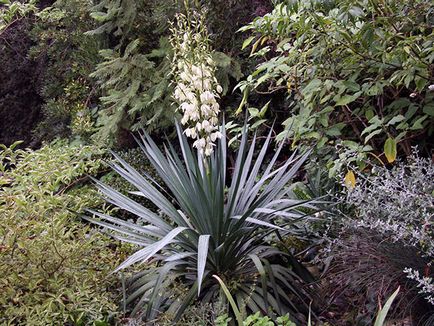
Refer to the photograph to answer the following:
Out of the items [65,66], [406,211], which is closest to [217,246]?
[406,211]

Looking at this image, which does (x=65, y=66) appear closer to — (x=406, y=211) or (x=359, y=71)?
(x=359, y=71)

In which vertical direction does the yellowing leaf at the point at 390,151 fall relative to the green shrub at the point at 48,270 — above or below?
below

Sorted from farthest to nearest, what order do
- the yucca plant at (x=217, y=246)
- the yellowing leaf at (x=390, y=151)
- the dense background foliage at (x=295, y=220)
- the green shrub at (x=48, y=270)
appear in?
the yellowing leaf at (x=390, y=151)
the yucca plant at (x=217, y=246)
the green shrub at (x=48, y=270)
the dense background foliage at (x=295, y=220)

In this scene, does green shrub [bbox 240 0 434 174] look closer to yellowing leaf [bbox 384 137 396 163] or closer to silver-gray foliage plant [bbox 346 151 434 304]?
yellowing leaf [bbox 384 137 396 163]

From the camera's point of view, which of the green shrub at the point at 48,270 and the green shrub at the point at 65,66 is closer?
the green shrub at the point at 48,270

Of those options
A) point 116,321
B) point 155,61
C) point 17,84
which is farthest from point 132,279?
point 17,84

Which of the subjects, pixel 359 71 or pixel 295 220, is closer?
pixel 295 220

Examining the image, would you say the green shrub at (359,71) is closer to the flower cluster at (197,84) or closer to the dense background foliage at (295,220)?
the dense background foliage at (295,220)

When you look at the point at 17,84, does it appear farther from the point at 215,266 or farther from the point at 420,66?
the point at 420,66

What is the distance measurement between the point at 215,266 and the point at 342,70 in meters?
1.56

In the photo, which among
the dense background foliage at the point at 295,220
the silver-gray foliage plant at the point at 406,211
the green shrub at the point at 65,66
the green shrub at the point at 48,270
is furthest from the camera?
the green shrub at the point at 65,66

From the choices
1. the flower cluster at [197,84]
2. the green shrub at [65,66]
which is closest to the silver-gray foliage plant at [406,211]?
the flower cluster at [197,84]

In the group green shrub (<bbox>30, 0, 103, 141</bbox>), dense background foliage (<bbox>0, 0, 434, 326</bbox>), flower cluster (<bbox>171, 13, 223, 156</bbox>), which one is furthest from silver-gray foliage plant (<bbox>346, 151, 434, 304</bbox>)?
green shrub (<bbox>30, 0, 103, 141</bbox>)

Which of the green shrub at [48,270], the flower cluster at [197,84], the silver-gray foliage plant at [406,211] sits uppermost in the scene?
the flower cluster at [197,84]
